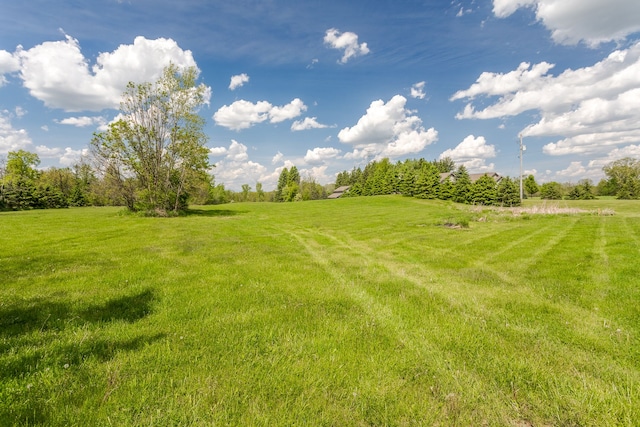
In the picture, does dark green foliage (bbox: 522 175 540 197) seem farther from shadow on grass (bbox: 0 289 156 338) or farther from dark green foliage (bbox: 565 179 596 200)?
shadow on grass (bbox: 0 289 156 338)

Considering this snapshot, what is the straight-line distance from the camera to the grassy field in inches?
113

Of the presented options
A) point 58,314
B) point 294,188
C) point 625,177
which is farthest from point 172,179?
point 625,177

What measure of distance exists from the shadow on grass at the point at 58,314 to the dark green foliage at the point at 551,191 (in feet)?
288

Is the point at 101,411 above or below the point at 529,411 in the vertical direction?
above

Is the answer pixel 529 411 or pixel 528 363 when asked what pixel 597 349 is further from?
pixel 529 411

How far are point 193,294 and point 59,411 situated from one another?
10.4 ft

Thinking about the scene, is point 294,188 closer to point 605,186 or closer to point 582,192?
point 582,192

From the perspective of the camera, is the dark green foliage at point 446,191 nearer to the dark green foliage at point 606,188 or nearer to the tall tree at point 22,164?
the dark green foliage at point 606,188

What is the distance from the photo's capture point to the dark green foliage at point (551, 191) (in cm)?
6925

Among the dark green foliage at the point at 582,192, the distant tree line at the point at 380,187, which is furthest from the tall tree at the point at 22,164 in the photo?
the dark green foliage at the point at 582,192

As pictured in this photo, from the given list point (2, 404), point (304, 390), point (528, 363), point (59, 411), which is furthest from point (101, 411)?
point (528, 363)

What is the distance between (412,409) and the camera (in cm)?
292

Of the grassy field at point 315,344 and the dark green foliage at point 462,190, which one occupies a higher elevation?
the dark green foliage at point 462,190

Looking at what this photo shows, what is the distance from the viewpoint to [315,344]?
4051 millimetres
